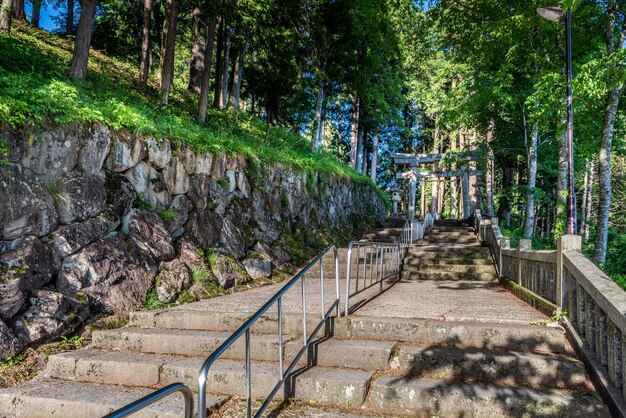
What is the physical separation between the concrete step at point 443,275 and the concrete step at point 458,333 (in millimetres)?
4608

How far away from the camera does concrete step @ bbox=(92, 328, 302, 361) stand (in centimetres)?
372

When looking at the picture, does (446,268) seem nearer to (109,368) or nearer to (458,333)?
(458,333)

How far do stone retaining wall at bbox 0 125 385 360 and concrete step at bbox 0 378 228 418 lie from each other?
0.74 metres

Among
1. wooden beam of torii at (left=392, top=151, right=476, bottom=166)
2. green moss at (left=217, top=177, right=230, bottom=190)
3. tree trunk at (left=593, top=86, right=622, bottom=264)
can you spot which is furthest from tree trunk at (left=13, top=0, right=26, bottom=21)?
tree trunk at (left=593, top=86, right=622, bottom=264)

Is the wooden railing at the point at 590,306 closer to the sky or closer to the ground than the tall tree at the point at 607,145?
closer to the ground

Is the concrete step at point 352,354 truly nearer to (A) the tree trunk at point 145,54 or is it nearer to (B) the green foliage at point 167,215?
(B) the green foliage at point 167,215

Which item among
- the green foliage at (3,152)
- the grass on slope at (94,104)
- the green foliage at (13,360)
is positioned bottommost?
the green foliage at (13,360)

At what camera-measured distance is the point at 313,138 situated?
1466 cm

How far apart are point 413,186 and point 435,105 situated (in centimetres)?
584

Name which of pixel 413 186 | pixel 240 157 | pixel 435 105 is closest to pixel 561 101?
pixel 240 157

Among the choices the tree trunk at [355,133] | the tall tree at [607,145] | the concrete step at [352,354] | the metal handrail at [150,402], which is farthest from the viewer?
the tree trunk at [355,133]

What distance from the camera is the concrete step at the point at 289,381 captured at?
309 centimetres

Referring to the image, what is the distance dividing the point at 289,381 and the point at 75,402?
1739mm

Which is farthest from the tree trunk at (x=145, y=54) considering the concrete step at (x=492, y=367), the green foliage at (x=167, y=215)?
the concrete step at (x=492, y=367)
